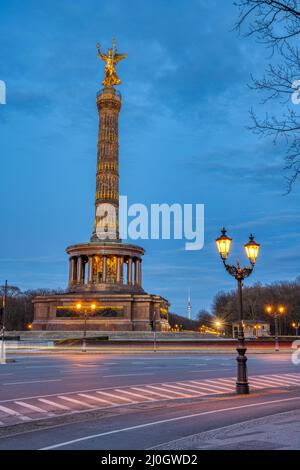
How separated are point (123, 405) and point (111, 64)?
7248 centimetres

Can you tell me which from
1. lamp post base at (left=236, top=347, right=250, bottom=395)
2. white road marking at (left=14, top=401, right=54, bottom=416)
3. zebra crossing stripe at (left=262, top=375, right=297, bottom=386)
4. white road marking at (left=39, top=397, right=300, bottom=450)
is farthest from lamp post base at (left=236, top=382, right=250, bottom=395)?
white road marking at (left=14, top=401, right=54, bottom=416)

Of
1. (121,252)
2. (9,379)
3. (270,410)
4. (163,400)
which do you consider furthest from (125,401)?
(121,252)

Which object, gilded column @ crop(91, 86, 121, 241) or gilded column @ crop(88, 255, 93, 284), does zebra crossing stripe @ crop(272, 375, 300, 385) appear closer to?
gilded column @ crop(88, 255, 93, 284)

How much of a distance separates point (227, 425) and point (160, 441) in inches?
78.0

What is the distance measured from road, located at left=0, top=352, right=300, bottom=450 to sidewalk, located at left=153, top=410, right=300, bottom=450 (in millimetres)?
568

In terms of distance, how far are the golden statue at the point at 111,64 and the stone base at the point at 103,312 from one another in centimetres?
3376

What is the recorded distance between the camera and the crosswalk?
12.1 metres

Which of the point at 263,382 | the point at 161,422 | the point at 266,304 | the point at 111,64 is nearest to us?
the point at 161,422

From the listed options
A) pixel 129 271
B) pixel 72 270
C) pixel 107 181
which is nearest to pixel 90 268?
pixel 72 270

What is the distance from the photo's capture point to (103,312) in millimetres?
62844

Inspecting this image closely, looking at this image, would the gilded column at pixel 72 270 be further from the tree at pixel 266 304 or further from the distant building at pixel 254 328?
the tree at pixel 266 304

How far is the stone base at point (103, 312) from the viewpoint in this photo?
2458 inches

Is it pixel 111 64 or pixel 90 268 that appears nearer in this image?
pixel 90 268

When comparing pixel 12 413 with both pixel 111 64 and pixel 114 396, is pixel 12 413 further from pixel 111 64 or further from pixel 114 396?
pixel 111 64
